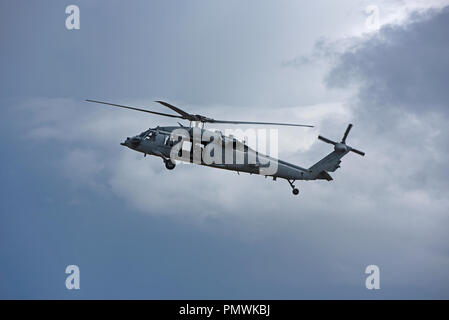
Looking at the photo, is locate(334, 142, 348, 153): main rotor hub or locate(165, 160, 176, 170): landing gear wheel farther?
locate(334, 142, 348, 153): main rotor hub

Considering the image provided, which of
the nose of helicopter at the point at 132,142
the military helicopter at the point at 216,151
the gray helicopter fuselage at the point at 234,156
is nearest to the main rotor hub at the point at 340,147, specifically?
the military helicopter at the point at 216,151

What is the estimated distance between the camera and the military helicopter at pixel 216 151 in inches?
1704

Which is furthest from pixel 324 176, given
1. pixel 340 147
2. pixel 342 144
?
pixel 342 144

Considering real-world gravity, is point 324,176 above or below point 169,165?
below

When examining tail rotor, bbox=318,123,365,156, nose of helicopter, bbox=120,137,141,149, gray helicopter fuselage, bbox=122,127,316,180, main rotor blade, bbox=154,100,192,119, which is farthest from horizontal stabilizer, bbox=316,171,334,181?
nose of helicopter, bbox=120,137,141,149

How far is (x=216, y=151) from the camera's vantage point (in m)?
43.3

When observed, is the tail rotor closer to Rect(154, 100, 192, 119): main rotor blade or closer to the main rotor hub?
the main rotor hub

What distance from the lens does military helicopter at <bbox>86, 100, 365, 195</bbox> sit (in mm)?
43281

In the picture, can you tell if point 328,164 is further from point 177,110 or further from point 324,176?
point 177,110

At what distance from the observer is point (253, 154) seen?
43938mm

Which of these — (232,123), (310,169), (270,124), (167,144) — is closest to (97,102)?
(167,144)

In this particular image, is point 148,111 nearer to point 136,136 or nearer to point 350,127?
point 136,136

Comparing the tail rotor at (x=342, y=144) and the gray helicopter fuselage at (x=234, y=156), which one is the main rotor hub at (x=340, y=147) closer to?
the tail rotor at (x=342, y=144)

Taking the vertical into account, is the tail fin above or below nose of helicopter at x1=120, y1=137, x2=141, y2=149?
below
